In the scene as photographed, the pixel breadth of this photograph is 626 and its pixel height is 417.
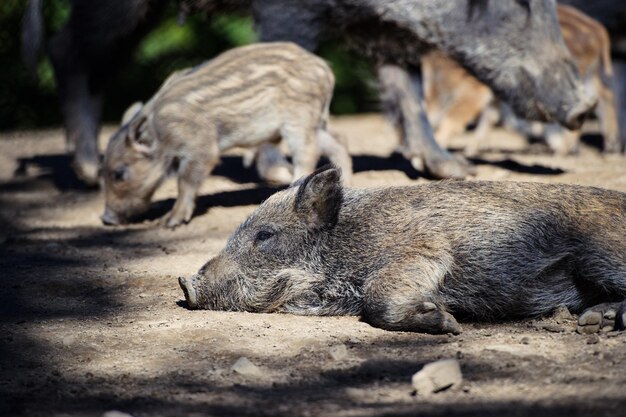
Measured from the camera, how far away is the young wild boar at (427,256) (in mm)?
3494

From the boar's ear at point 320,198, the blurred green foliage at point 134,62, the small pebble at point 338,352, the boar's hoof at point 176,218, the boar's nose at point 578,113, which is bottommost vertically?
the blurred green foliage at point 134,62

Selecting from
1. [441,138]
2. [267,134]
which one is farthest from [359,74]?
[267,134]

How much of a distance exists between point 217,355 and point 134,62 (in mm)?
7441

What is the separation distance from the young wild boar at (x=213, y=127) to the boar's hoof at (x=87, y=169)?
77cm

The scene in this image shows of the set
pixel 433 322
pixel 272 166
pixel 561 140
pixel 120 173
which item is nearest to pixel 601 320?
pixel 433 322

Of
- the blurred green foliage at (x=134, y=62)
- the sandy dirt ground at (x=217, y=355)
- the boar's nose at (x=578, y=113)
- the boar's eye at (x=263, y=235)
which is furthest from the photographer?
the blurred green foliage at (x=134, y=62)

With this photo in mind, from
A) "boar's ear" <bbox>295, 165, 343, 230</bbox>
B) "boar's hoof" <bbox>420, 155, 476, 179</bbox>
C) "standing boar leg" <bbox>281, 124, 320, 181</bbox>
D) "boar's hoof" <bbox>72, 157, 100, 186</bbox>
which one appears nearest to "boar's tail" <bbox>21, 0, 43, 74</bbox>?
"boar's hoof" <bbox>72, 157, 100, 186</bbox>

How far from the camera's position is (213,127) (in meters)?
5.75

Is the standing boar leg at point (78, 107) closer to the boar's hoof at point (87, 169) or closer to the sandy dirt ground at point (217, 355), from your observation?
the boar's hoof at point (87, 169)

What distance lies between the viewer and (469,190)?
381 centimetres

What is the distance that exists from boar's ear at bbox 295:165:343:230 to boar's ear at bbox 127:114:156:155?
2.13m

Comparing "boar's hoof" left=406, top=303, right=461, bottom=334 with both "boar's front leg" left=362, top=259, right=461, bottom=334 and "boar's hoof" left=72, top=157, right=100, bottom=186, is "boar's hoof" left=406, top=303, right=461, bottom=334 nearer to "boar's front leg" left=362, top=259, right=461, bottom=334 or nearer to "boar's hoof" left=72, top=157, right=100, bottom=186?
"boar's front leg" left=362, top=259, right=461, bottom=334

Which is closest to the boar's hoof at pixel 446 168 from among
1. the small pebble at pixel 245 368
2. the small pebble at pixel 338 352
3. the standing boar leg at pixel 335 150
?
the standing boar leg at pixel 335 150

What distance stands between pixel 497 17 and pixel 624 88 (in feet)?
7.64
